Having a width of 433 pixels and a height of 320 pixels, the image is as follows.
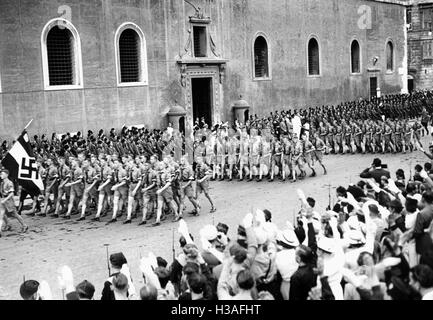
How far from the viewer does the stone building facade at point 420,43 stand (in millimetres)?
50938

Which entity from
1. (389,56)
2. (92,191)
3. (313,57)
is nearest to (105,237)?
(92,191)

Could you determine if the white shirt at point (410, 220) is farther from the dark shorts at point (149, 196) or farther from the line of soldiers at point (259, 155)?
the line of soldiers at point (259, 155)

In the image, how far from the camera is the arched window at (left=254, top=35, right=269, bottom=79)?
31.0 meters

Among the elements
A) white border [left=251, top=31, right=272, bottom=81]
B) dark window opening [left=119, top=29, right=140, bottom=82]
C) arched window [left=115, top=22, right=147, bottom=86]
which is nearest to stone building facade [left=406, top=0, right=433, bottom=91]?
white border [left=251, top=31, right=272, bottom=81]

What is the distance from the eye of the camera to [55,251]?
11.8 m

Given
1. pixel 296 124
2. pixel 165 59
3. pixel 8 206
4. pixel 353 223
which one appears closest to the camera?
pixel 353 223

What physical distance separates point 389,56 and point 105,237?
118ft

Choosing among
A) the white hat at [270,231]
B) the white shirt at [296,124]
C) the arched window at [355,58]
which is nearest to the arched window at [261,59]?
the white shirt at [296,124]

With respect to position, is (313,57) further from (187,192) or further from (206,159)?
(187,192)

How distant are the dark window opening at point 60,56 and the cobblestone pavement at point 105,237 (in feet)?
26.9

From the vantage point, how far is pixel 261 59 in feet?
103
